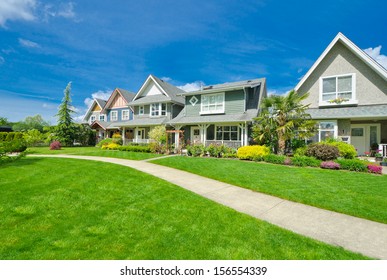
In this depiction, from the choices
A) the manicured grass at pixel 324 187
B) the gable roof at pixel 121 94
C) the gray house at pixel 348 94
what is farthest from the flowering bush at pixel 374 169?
the gable roof at pixel 121 94

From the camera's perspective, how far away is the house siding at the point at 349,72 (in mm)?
14938

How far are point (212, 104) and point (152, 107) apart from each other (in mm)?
9054

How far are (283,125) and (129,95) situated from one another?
88.9 ft

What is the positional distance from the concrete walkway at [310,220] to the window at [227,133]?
13.4 m

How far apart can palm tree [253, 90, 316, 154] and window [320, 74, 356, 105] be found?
2.33 m

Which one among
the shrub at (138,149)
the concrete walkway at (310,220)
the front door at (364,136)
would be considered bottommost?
the concrete walkway at (310,220)

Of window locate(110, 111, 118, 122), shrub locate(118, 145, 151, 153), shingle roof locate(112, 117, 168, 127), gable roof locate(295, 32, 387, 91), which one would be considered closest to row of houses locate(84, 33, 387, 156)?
gable roof locate(295, 32, 387, 91)

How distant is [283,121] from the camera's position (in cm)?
1538

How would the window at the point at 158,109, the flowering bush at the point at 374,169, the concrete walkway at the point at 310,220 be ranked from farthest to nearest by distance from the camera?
the window at the point at 158,109 < the flowering bush at the point at 374,169 < the concrete walkway at the point at 310,220

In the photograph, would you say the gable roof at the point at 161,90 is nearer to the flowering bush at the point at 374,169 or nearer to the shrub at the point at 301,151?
the shrub at the point at 301,151

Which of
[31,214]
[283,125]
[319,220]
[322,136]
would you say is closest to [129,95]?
[283,125]

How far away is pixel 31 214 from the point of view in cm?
485

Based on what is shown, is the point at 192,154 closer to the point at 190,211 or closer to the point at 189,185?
A: the point at 189,185

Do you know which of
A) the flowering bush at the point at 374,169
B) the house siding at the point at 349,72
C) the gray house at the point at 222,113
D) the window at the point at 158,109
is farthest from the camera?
the window at the point at 158,109
